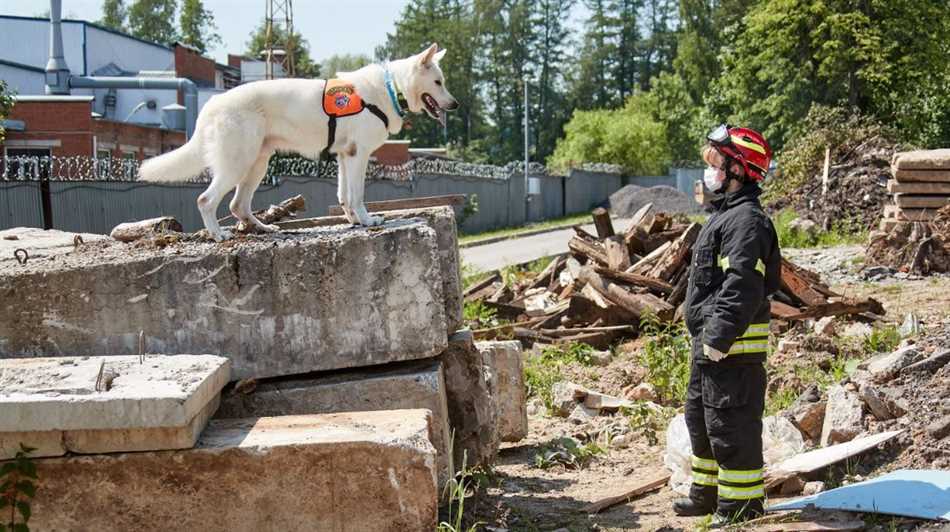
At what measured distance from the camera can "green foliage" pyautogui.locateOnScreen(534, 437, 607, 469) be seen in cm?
732

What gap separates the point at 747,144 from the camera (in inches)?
215

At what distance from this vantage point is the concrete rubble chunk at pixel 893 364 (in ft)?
21.6

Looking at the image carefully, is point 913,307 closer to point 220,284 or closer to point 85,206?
→ point 220,284

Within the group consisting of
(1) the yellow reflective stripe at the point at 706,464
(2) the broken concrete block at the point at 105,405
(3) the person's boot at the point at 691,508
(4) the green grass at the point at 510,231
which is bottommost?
(4) the green grass at the point at 510,231

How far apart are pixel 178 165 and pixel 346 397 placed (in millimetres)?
1746

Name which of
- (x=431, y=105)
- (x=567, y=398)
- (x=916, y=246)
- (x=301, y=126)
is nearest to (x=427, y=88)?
(x=431, y=105)

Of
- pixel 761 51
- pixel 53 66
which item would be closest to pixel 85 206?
pixel 53 66

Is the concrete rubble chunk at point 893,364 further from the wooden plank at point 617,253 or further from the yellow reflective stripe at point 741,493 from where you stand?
the wooden plank at point 617,253

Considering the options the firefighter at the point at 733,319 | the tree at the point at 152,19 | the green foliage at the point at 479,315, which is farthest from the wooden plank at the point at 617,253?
the tree at the point at 152,19

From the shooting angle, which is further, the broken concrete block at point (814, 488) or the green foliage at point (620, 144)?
the green foliage at point (620, 144)

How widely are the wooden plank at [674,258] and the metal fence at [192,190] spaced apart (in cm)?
627

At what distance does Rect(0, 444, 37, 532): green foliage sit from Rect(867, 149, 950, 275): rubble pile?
41.1ft

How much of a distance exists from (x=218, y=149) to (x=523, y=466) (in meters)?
3.17

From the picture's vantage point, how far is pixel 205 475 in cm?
464
